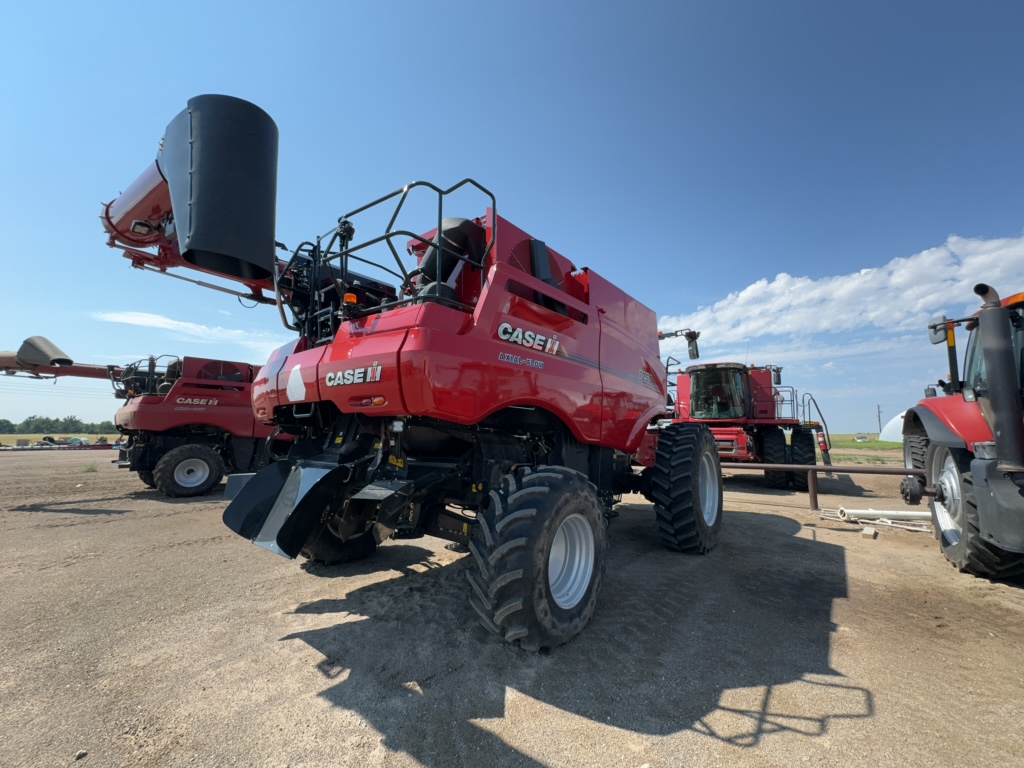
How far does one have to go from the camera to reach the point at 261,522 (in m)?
3.19

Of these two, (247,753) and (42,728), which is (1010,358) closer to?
(247,753)

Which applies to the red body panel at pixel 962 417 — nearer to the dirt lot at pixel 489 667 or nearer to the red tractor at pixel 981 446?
the red tractor at pixel 981 446

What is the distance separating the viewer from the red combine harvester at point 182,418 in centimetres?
953

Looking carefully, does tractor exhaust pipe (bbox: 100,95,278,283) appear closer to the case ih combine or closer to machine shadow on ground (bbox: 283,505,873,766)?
the case ih combine

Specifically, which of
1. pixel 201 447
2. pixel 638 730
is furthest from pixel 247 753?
pixel 201 447

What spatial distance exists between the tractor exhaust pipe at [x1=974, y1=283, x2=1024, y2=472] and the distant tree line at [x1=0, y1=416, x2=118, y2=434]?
303 ft

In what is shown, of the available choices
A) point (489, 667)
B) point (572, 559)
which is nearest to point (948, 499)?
point (572, 559)

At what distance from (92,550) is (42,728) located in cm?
395

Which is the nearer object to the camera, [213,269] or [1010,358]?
[1010,358]

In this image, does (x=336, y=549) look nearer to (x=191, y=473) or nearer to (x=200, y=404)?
(x=191, y=473)

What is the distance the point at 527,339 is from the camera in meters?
3.39

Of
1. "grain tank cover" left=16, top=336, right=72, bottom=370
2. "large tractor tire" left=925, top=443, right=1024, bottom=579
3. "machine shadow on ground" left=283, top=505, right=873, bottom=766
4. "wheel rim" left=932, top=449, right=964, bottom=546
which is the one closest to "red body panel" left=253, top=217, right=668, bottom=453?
"machine shadow on ground" left=283, top=505, right=873, bottom=766

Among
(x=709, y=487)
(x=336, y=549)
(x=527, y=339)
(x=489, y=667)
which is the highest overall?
(x=527, y=339)

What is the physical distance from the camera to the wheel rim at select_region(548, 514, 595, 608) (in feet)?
10.5
